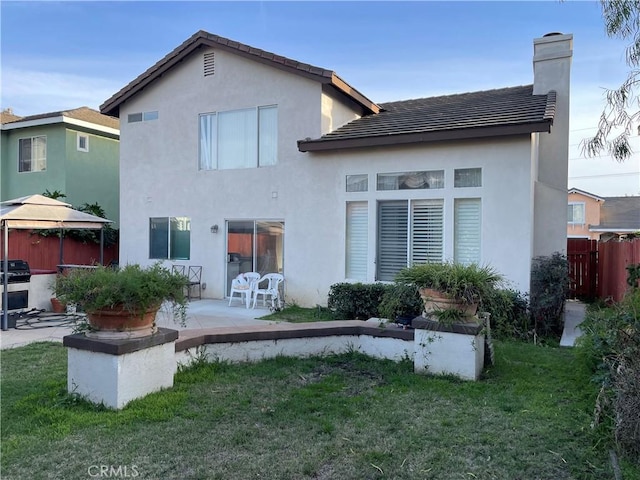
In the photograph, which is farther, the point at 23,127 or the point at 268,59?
the point at 23,127

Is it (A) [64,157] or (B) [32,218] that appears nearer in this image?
(B) [32,218]

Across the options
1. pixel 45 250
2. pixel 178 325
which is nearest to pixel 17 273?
pixel 178 325

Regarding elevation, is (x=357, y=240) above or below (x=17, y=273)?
above

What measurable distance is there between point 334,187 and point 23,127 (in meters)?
14.4

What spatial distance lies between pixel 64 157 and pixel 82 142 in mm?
1112

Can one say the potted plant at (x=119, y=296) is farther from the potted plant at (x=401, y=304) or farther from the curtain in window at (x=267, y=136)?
the curtain in window at (x=267, y=136)

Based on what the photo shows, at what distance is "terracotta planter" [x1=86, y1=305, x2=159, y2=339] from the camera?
4332mm

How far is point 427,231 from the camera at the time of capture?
31.9 ft

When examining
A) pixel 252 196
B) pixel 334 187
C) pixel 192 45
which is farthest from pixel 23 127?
pixel 334 187

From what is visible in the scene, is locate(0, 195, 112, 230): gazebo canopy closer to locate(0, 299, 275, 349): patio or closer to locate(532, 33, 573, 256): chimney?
locate(0, 299, 275, 349): patio

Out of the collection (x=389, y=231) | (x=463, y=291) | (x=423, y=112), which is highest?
(x=423, y=112)

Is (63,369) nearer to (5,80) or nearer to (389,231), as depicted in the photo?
(389,231)

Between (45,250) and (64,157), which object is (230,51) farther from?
(64,157)

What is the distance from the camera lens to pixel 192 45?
1233 cm
